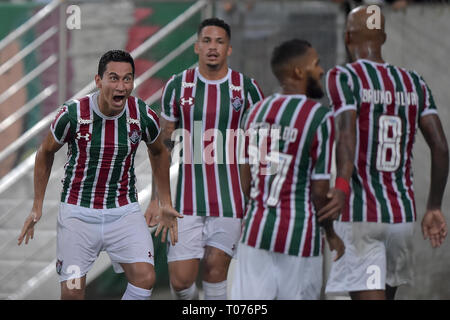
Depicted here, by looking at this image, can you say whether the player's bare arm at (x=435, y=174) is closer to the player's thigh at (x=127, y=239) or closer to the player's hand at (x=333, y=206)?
the player's hand at (x=333, y=206)

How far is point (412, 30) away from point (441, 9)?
0.29 metres

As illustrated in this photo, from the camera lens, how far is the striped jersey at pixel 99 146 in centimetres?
475

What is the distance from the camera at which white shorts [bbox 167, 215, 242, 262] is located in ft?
17.2

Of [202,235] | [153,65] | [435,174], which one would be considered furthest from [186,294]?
[153,65]

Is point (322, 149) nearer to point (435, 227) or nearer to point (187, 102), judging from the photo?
point (435, 227)

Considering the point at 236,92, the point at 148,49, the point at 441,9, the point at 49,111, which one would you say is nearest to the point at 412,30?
the point at 441,9

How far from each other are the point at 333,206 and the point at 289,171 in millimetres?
369

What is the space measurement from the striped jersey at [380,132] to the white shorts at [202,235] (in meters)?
0.83

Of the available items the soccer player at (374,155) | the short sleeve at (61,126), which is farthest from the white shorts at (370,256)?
the short sleeve at (61,126)

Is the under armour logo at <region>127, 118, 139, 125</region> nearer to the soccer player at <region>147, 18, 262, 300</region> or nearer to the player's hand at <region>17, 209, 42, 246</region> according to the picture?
the soccer player at <region>147, 18, 262, 300</region>

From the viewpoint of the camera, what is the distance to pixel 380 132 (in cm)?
464

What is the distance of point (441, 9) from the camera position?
20.5 ft

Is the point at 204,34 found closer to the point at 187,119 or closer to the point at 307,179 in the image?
the point at 187,119
